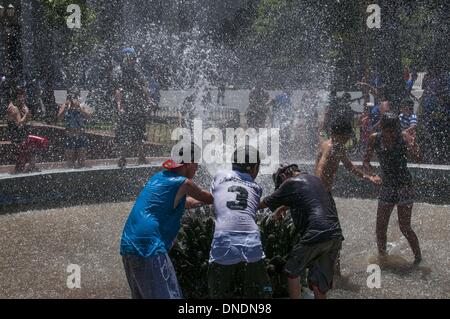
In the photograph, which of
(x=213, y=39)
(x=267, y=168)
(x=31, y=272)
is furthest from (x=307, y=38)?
(x=31, y=272)

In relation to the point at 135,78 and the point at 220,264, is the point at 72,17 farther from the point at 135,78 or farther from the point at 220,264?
the point at 220,264

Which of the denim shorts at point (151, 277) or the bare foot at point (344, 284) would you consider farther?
the bare foot at point (344, 284)

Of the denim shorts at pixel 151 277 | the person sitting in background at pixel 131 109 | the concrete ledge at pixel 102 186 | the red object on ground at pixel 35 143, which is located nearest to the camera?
the denim shorts at pixel 151 277

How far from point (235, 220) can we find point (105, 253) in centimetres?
327

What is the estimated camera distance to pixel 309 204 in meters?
4.35

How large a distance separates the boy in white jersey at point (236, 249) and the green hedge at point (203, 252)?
51 centimetres

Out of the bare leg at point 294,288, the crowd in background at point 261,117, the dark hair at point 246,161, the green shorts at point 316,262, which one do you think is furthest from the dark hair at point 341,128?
the crowd in background at point 261,117

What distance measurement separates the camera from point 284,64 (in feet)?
86.7

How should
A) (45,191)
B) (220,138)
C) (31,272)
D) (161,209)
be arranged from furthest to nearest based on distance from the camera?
1. (220,138)
2. (45,191)
3. (31,272)
4. (161,209)

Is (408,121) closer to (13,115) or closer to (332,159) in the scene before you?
(332,159)

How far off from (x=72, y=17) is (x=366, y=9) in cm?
965

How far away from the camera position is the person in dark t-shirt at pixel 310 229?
4.30 metres
